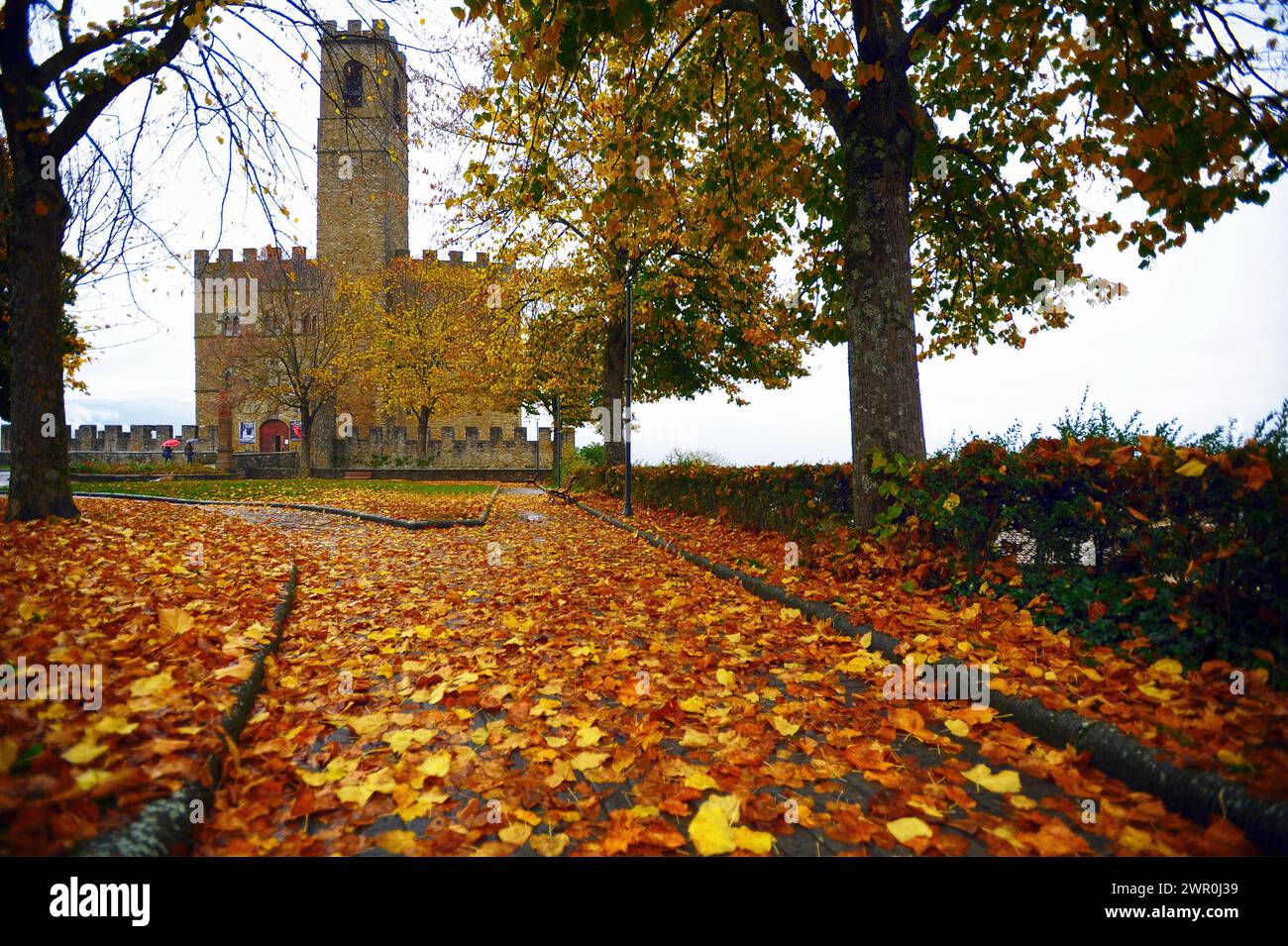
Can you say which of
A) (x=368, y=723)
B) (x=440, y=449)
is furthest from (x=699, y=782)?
(x=440, y=449)

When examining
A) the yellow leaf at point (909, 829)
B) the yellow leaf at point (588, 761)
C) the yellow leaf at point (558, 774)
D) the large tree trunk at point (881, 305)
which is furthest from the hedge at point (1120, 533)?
the yellow leaf at point (558, 774)

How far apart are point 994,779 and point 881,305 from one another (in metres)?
4.87

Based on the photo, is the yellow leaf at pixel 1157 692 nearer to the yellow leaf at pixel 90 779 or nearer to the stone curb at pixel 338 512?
the yellow leaf at pixel 90 779

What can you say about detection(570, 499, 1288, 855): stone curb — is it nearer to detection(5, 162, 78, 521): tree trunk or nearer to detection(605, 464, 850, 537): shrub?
detection(605, 464, 850, 537): shrub

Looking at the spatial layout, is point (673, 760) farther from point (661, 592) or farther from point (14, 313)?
point (14, 313)

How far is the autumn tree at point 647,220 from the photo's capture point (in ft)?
23.8

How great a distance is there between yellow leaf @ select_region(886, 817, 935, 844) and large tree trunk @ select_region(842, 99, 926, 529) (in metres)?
4.21

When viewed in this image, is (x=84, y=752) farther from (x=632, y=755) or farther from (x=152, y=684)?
(x=632, y=755)

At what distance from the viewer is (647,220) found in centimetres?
771

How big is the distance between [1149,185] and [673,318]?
1370 centimetres

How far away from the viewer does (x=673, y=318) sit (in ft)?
61.7

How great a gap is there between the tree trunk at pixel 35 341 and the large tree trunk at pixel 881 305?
973cm
